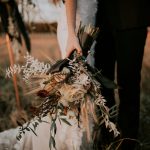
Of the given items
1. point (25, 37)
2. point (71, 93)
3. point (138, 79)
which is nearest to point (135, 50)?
point (138, 79)

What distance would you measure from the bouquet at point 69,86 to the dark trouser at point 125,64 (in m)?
0.27

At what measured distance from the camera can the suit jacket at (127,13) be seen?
92.9 inches

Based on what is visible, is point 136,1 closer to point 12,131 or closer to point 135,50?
point 135,50

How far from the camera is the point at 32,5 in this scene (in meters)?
3.64

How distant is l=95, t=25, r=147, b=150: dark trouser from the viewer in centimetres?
240

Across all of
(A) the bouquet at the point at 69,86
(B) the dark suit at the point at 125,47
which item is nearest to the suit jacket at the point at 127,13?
→ (B) the dark suit at the point at 125,47

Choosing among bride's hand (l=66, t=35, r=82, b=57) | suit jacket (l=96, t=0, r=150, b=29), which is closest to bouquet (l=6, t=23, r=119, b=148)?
bride's hand (l=66, t=35, r=82, b=57)

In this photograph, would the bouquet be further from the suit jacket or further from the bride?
the suit jacket

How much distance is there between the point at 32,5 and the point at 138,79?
1.39 meters

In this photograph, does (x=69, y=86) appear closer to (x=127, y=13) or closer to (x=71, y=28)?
(x=71, y=28)

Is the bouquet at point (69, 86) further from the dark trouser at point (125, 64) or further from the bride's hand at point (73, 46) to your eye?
the dark trouser at point (125, 64)

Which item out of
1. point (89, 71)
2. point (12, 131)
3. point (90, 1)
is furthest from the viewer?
point (12, 131)

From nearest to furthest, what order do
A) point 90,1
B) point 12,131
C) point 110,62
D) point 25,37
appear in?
point 90,1 → point 110,62 → point 12,131 → point 25,37

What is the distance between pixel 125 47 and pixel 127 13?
154 millimetres
